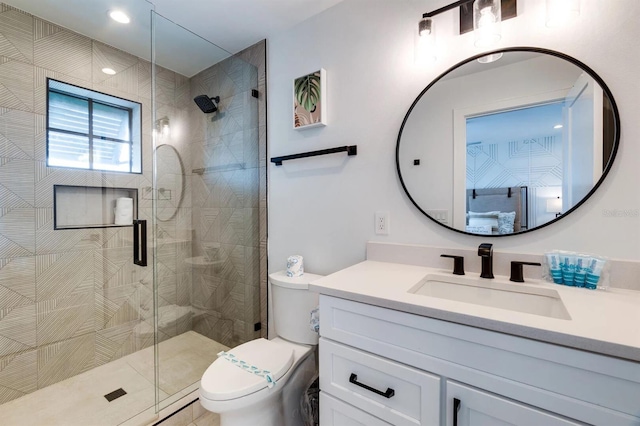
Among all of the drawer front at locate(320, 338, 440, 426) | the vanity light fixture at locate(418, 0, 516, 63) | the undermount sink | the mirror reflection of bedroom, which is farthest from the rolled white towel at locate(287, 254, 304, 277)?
the vanity light fixture at locate(418, 0, 516, 63)

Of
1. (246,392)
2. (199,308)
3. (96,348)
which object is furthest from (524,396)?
(96,348)

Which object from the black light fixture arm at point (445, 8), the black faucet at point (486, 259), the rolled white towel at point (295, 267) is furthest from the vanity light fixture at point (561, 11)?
the rolled white towel at point (295, 267)

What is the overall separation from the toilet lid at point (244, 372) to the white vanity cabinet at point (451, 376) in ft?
0.99

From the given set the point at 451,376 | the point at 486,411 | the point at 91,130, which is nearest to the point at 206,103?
the point at 91,130

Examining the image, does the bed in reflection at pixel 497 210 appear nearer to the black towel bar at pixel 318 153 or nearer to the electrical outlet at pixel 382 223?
the electrical outlet at pixel 382 223

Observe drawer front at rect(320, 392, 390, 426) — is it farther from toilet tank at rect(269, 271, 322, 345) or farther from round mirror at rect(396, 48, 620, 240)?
round mirror at rect(396, 48, 620, 240)

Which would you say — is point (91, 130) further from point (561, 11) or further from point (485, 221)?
point (561, 11)

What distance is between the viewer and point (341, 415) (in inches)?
39.3

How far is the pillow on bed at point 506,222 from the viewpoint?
116cm

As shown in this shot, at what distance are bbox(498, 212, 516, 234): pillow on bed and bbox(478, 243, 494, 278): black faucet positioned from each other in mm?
118

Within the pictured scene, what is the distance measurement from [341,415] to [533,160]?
1239 millimetres

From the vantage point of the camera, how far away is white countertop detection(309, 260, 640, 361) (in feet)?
2.03

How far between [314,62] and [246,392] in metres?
1.79

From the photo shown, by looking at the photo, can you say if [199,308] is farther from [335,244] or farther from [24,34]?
[24,34]
